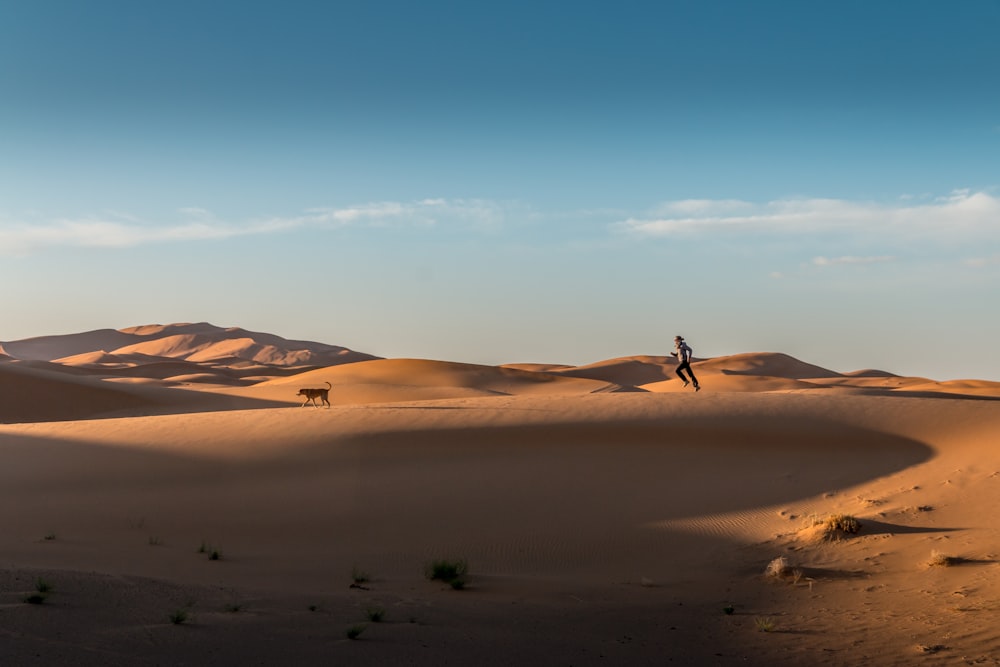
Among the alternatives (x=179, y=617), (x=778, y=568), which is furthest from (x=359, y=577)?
(x=778, y=568)

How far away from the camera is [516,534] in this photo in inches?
522

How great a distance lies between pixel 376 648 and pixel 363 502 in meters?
7.51

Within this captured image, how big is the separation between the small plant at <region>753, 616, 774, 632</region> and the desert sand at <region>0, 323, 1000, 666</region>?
1.9 inches

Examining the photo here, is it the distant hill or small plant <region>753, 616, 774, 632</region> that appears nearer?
small plant <region>753, 616, 774, 632</region>

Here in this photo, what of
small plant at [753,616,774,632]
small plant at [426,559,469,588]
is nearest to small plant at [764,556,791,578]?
small plant at [753,616,774,632]

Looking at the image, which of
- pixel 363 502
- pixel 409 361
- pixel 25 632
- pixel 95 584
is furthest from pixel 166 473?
pixel 409 361

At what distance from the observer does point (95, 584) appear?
864 cm

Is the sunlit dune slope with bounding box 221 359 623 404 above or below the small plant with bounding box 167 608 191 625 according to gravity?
above

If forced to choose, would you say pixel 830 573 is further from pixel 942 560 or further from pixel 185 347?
pixel 185 347

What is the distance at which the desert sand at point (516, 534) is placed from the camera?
308 inches

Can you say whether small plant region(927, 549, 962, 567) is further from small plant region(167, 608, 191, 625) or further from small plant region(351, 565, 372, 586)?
small plant region(167, 608, 191, 625)

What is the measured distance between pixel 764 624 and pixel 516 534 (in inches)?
198

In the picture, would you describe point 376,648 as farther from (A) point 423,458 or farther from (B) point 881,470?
(B) point 881,470

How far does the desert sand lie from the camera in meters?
7.83
